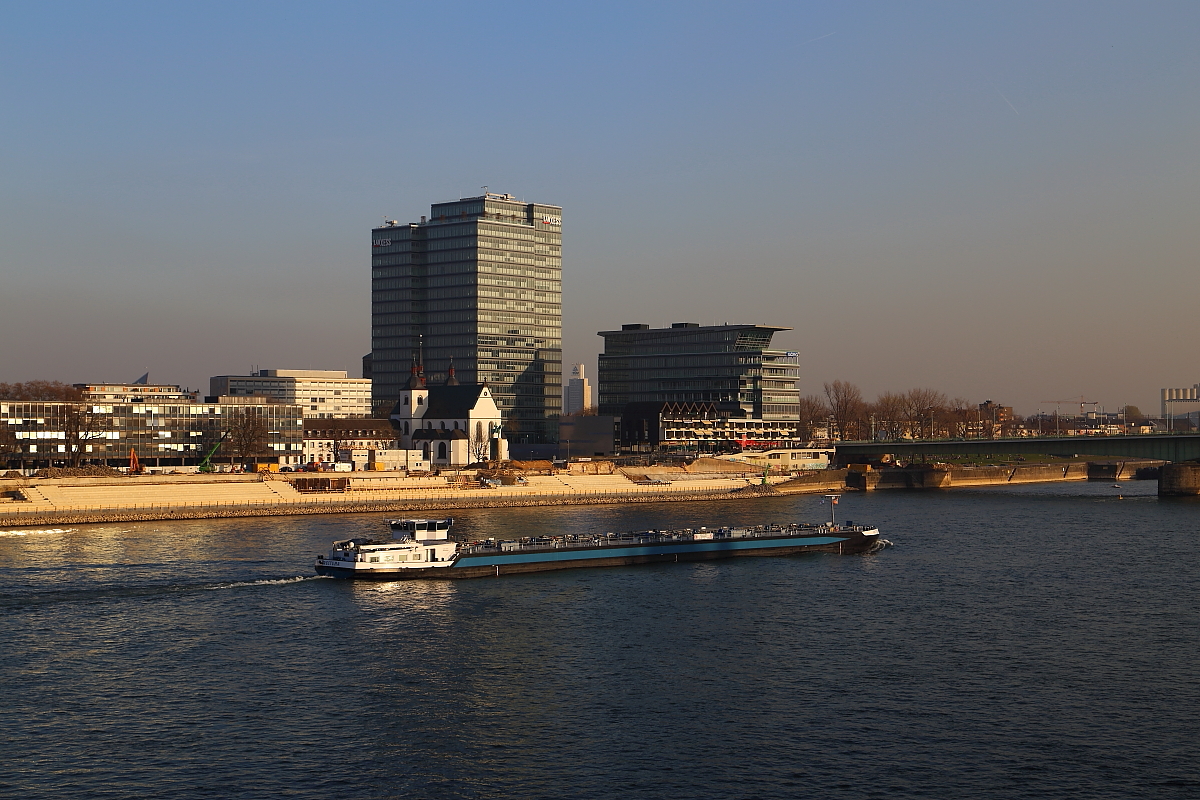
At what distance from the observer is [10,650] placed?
6062cm

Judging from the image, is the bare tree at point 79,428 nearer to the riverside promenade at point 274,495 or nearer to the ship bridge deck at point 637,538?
the riverside promenade at point 274,495

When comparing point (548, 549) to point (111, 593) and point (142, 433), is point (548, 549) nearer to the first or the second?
point (111, 593)

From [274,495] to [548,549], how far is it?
56.8 meters

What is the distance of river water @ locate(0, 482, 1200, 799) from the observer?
43688mm

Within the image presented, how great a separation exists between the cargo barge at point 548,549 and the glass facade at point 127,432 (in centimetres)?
9191

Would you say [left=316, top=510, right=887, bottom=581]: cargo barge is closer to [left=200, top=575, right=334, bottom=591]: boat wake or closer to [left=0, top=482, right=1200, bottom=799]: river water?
[left=200, top=575, right=334, bottom=591]: boat wake

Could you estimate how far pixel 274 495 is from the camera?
14125cm

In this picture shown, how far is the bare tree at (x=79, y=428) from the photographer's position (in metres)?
176

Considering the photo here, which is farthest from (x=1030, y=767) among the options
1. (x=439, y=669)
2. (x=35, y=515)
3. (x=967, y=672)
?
(x=35, y=515)

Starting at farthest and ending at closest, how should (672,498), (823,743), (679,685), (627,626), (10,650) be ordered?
(672,498) → (627,626) → (10,650) → (679,685) → (823,743)

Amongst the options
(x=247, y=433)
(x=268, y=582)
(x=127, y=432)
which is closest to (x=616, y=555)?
(x=268, y=582)

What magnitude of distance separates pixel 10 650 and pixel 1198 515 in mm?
130485

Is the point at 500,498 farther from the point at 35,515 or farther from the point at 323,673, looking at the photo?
the point at 323,673

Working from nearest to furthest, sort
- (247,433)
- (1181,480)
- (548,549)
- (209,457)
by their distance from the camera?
(548,549) < (1181,480) < (209,457) < (247,433)
